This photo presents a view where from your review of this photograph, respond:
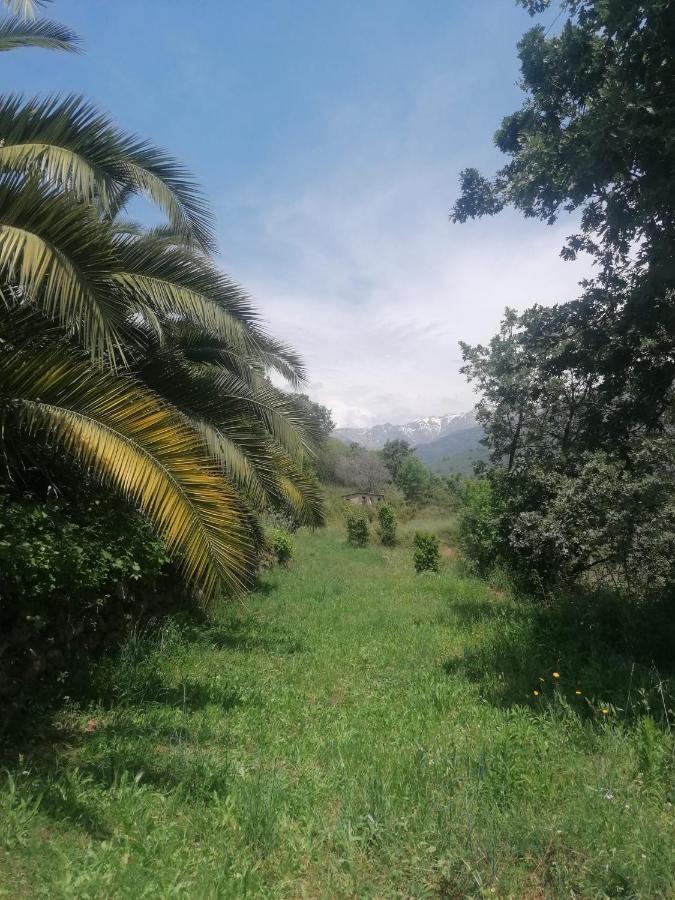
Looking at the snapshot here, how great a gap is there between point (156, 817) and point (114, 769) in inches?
22.3

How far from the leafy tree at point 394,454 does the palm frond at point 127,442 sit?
43685 millimetres

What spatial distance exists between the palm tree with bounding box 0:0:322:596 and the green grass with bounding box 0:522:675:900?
129cm

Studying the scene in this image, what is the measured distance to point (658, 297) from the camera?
5730mm

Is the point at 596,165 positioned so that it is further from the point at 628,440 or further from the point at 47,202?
the point at 47,202

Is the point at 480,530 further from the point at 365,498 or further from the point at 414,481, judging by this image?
the point at 414,481

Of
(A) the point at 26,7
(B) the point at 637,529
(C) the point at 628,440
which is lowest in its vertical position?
(B) the point at 637,529

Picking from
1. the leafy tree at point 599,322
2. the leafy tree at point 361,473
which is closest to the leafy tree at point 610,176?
the leafy tree at point 599,322

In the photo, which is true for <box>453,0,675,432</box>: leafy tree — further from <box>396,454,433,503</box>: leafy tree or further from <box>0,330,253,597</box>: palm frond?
<box>396,454,433,503</box>: leafy tree

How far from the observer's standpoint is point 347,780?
11.1ft

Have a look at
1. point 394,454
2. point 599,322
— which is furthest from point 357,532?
point 394,454

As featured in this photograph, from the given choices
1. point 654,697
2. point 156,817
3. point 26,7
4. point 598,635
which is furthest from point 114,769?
point 26,7

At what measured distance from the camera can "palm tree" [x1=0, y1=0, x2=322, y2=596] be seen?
3.19 meters

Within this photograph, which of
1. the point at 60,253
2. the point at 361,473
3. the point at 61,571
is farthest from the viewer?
the point at 361,473

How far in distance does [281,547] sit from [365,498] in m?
23.9
